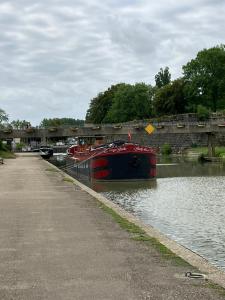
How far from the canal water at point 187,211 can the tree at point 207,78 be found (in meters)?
70.7

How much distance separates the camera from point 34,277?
327 inches

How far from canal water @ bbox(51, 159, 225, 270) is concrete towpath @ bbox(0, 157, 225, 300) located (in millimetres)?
2132

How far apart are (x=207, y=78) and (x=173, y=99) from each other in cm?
1523

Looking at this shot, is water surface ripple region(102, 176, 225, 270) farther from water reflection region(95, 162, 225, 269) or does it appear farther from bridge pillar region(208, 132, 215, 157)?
bridge pillar region(208, 132, 215, 157)

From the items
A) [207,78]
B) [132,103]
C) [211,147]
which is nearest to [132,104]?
[132,103]

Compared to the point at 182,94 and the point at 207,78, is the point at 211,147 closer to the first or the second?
the point at 207,78

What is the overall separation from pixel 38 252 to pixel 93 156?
114 ft

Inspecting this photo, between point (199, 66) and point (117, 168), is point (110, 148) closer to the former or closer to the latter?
point (117, 168)

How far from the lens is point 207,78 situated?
105625mm

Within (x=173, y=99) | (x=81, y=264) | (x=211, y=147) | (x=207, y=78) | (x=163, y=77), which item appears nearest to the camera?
(x=81, y=264)

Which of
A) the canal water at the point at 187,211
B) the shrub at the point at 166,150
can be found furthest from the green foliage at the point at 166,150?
the canal water at the point at 187,211

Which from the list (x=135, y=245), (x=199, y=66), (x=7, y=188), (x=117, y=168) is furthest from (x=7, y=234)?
(x=199, y=66)

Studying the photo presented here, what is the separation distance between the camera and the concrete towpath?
7.49 m

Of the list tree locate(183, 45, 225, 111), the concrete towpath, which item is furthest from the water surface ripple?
tree locate(183, 45, 225, 111)
